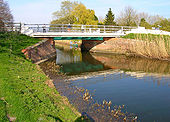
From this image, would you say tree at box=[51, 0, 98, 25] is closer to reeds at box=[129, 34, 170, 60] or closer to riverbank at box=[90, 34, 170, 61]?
riverbank at box=[90, 34, 170, 61]

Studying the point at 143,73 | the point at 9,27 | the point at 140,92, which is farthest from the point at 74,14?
the point at 140,92

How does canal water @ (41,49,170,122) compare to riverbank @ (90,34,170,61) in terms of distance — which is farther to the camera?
riverbank @ (90,34,170,61)

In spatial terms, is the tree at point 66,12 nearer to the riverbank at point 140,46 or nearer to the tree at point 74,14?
the tree at point 74,14

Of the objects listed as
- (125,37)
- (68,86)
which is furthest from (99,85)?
(125,37)

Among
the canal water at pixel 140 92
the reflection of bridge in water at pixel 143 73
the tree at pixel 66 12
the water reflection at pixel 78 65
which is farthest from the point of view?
the tree at pixel 66 12

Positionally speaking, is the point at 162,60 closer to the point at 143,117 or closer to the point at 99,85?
the point at 99,85

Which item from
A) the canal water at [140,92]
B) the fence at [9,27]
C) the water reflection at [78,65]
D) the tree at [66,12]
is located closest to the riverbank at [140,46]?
the canal water at [140,92]

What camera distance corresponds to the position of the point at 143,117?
7.46 m

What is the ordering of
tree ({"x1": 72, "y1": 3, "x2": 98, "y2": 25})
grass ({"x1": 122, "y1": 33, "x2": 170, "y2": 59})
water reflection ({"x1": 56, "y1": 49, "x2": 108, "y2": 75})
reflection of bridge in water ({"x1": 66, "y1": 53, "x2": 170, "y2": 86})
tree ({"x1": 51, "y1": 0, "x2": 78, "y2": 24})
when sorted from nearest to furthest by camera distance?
reflection of bridge in water ({"x1": 66, "y1": 53, "x2": 170, "y2": 86}) < water reflection ({"x1": 56, "y1": 49, "x2": 108, "y2": 75}) < grass ({"x1": 122, "y1": 33, "x2": 170, "y2": 59}) < tree ({"x1": 72, "y1": 3, "x2": 98, "y2": 25}) < tree ({"x1": 51, "y1": 0, "x2": 78, "y2": 24})

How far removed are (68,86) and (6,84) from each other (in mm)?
4357

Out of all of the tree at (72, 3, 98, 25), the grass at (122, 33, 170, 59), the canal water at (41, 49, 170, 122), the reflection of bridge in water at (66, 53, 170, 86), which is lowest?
the canal water at (41, 49, 170, 122)

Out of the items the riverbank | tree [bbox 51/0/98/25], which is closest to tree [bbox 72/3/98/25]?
tree [bbox 51/0/98/25]

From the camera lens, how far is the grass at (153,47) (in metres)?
20.3

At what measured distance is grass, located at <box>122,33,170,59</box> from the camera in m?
20.3
